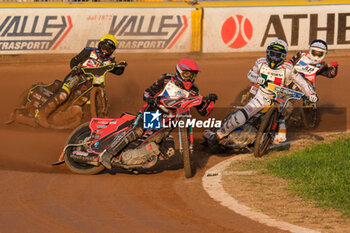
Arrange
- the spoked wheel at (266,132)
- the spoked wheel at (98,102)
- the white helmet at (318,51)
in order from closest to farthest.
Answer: the spoked wheel at (266,132)
the spoked wheel at (98,102)
the white helmet at (318,51)

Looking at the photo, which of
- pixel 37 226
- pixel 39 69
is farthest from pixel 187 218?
pixel 39 69

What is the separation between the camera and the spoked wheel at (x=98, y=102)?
1523 cm

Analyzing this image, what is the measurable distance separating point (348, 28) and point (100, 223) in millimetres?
17785

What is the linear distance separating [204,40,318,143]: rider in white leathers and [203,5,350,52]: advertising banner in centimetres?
1039

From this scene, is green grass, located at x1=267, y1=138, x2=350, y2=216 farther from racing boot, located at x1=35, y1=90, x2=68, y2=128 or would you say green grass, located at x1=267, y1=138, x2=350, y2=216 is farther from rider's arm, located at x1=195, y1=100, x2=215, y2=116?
racing boot, located at x1=35, y1=90, x2=68, y2=128

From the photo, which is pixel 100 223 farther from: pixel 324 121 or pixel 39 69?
pixel 39 69

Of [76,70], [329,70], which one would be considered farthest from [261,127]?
[76,70]

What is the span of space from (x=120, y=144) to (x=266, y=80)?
140 inches

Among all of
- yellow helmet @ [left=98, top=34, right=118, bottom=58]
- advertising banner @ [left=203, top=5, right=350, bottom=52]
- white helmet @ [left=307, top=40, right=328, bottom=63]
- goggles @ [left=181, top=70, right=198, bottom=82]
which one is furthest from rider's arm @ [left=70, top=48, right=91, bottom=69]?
advertising banner @ [left=203, top=5, right=350, bottom=52]

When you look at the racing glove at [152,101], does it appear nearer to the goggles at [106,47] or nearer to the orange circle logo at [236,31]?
the goggles at [106,47]

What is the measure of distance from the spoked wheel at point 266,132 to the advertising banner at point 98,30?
36.1 ft

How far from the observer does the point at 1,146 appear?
46.8ft

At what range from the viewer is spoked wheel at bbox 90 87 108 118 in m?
15.2

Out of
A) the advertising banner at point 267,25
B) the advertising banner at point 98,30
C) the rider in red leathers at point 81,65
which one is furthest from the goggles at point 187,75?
the advertising banner at point 267,25
